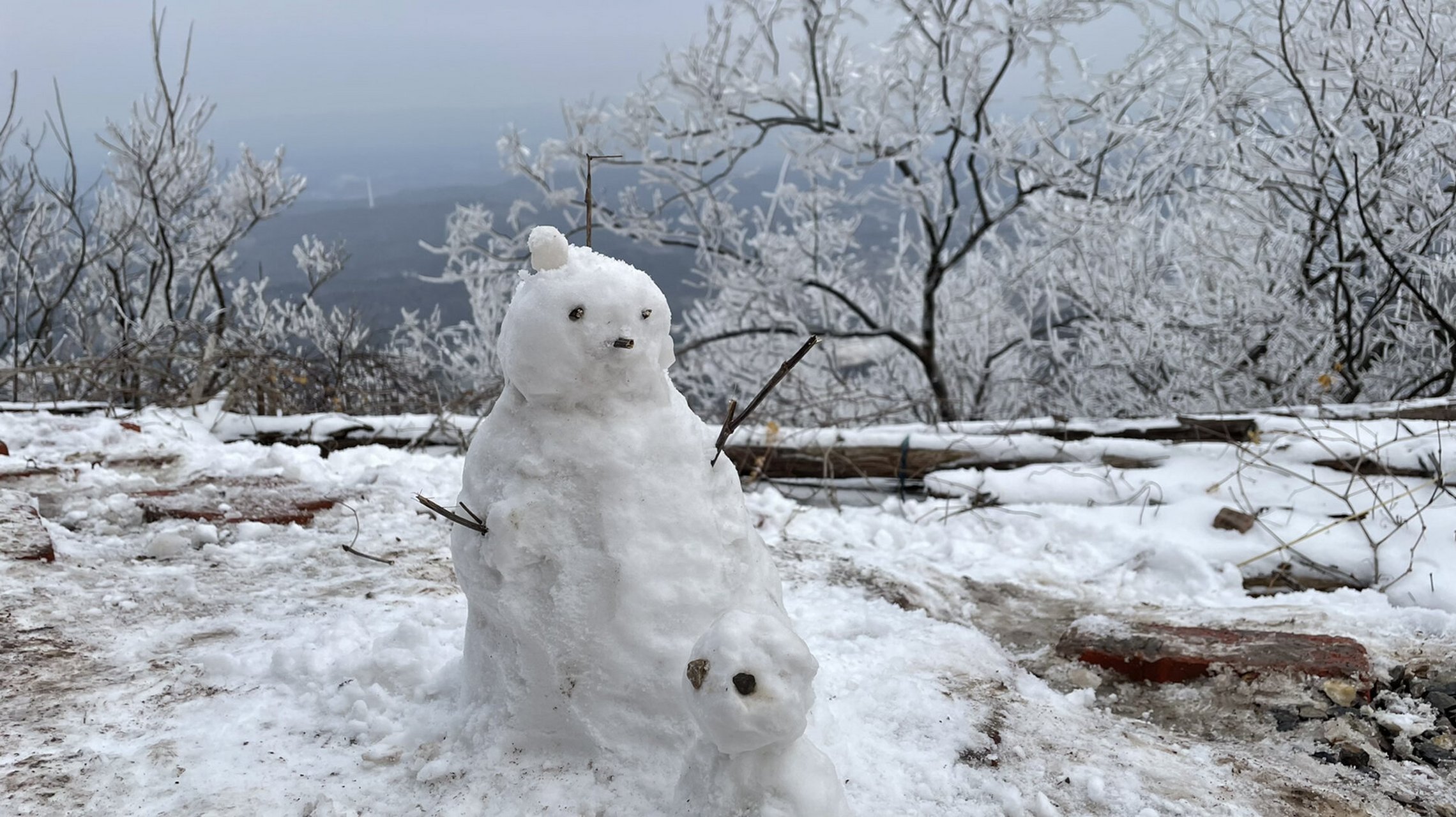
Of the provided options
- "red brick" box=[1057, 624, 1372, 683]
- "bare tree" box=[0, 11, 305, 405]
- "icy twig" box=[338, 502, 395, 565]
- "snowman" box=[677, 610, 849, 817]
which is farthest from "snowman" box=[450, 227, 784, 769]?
"bare tree" box=[0, 11, 305, 405]

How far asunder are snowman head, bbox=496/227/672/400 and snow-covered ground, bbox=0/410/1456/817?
2.67 feet

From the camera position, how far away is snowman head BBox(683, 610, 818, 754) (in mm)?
1437

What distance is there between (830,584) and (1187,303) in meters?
6.01

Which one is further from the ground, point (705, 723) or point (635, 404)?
point (635, 404)

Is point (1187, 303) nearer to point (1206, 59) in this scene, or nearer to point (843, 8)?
point (1206, 59)

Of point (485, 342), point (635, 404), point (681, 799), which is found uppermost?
point (635, 404)

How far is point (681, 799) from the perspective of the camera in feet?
5.31

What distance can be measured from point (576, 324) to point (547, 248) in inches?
6.8

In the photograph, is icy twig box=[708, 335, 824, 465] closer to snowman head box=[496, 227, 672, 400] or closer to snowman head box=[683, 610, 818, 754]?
snowman head box=[496, 227, 672, 400]

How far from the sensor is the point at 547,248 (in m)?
1.84

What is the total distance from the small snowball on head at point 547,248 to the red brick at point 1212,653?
6.32 feet

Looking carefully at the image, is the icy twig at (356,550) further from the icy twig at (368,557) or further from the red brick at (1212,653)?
the red brick at (1212,653)

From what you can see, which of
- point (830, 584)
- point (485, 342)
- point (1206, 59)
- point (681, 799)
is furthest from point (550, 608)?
point (485, 342)

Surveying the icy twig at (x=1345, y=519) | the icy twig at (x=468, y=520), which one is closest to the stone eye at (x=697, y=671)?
the icy twig at (x=468, y=520)
